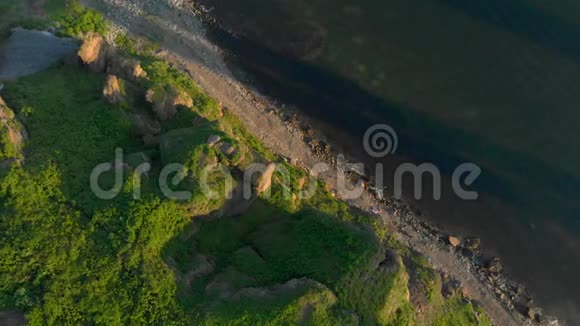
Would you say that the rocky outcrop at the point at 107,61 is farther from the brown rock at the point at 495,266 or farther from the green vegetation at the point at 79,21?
the brown rock at the point at 495,266

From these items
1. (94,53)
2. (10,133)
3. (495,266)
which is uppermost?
(94,53)

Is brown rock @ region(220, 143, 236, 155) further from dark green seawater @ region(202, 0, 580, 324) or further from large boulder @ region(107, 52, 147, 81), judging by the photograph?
dark green seawater @ region(202, 0, 580, 324)

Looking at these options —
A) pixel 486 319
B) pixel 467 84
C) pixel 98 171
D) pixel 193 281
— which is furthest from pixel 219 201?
pixel 467 84

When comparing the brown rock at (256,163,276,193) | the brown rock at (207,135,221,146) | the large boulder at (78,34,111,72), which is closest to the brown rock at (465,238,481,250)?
the brown rock at (256,163,276,193)
